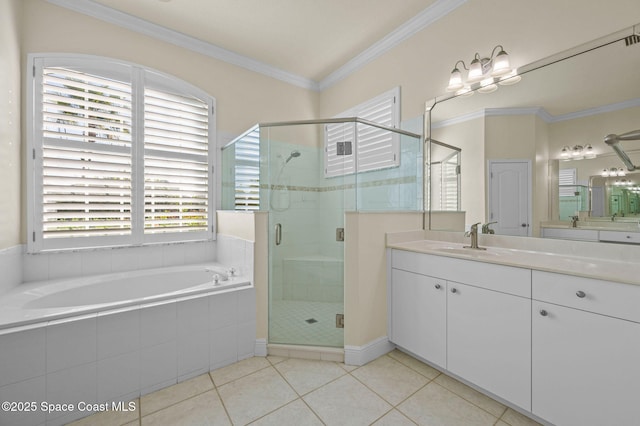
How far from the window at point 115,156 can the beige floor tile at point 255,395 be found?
1.63 m

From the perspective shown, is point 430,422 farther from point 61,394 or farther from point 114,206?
point 114,206

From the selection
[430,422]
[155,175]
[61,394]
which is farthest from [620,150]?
[155,175]

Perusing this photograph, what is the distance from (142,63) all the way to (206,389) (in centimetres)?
287

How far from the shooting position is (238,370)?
6.01ft

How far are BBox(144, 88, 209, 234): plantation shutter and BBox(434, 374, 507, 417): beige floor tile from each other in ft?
8.34

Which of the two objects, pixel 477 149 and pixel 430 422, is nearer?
pixel 430 422

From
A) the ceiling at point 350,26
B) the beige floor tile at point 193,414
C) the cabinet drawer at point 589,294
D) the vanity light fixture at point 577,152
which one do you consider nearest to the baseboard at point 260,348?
the beige floor tile at point 193,414

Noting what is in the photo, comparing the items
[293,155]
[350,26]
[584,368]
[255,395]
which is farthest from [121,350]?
[350,26]

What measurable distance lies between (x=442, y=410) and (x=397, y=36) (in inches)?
121

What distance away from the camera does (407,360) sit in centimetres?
195

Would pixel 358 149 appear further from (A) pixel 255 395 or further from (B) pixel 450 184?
(A) pixel 255 395

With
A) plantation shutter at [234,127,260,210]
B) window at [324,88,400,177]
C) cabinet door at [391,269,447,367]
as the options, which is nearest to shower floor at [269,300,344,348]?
cabinet door at [391,269,447,367]

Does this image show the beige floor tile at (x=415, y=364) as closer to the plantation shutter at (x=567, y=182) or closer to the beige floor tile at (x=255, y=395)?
the beige floor tile at (x=255, y=395)

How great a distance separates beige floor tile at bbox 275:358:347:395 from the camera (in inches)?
65.4
